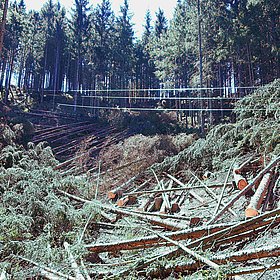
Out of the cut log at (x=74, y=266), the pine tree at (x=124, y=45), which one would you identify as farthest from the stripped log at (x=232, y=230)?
the pine tree at (x=124, y=45)

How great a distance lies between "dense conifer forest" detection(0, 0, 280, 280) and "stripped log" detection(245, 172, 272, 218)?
3cm

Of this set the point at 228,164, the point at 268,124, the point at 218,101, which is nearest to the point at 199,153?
the point at 228,164

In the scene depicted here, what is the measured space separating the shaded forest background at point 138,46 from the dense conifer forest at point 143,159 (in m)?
0.11

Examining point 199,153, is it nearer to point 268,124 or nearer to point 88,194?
point 268,124

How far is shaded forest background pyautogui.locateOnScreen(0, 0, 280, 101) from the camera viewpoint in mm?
19109

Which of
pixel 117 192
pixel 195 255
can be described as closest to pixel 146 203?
pixel 117 192

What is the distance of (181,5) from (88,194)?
22.5 meters

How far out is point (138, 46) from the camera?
33.9 meters

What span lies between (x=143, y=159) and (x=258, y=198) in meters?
6.30

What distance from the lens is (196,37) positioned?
2077 centimetres

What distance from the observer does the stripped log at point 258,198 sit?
446 centimetres

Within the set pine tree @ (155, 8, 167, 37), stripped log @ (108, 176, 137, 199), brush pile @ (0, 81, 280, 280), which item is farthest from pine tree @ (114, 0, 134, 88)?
stripped log @ (108, 176, 137, 199)

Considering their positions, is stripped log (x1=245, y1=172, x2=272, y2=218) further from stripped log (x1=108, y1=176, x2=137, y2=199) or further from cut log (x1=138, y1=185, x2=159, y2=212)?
stripped log (x1=108, y1=176, x2=137, y2=199)

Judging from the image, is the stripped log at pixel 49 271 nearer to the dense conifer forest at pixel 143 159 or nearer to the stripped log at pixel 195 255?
the dense conifer forest at pixel 143 159
